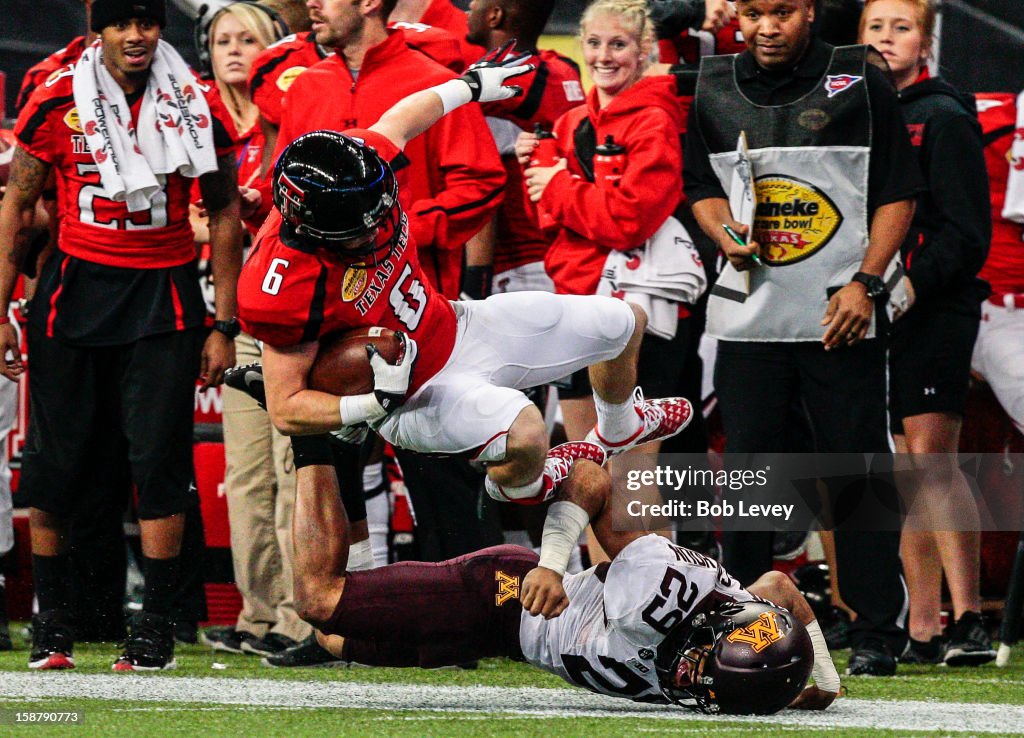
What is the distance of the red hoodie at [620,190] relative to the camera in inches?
226

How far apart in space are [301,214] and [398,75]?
3.97 feet

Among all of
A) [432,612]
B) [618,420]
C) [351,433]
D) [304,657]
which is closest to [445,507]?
[304,657]

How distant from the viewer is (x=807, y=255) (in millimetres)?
5484

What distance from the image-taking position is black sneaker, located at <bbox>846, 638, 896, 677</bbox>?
Answer: 5281mm

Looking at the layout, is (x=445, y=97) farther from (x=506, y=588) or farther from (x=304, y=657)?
(x=304, y=657)

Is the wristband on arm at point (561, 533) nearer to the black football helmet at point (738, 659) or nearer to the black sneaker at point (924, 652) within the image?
the black football helmet at point (738, 659)

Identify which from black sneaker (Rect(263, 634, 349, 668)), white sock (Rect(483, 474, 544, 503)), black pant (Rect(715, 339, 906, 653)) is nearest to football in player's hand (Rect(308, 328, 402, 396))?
white sock (Rect(483, 474, 544, 503))

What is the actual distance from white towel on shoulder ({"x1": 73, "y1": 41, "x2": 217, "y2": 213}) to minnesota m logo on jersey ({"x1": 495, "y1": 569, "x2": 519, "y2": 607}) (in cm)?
180

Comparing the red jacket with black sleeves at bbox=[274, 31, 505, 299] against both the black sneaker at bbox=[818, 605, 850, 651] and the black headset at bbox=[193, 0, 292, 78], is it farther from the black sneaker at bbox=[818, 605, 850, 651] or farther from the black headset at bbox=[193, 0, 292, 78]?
the black sneaker at bbox=[818, 605, 850, 651]

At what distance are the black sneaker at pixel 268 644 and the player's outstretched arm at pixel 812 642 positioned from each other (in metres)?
2.06

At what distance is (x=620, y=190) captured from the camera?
575cm

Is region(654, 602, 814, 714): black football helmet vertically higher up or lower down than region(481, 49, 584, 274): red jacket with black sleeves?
lower down

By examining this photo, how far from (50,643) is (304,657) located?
79 centimetres

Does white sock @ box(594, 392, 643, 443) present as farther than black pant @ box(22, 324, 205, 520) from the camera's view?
No
